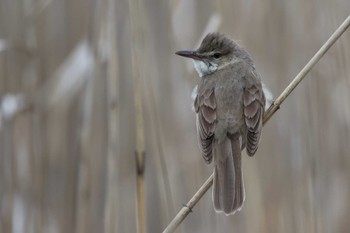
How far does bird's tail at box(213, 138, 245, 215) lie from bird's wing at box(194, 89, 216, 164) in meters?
0.04

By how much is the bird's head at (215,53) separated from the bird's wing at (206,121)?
0.18 meters

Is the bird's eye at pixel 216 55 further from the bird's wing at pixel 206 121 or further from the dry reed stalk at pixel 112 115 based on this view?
the dry reed stalk at pixel 112 115

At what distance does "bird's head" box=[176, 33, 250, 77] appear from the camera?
3.47 meters

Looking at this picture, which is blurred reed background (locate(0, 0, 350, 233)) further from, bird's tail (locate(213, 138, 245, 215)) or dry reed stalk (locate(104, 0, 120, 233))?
bird's tail (locate(213, 138, 245, 215))

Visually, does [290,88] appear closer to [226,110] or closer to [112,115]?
[226,110]

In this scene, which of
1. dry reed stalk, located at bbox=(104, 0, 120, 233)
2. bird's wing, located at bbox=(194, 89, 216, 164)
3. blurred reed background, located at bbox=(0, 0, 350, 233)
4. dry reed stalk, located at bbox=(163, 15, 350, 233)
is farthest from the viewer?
blurred reed background, located at bbox=(0, 0, 350, 233)

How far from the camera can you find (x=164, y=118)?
375 cm

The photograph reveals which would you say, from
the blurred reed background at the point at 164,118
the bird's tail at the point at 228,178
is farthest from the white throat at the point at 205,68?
the bird's tail at the point at 228,178

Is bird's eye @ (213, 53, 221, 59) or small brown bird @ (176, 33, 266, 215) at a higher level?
bird's eye @ (213, 53, 221, 59)

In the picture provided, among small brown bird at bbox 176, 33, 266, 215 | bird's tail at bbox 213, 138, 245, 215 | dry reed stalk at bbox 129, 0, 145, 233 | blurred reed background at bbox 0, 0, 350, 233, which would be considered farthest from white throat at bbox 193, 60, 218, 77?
dry reed stalk at bbox 129, 0, 145, 233

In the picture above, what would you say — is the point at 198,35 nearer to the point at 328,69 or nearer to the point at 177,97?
the point at 177,97

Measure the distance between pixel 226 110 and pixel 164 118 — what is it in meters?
0.57

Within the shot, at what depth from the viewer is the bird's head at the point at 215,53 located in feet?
11.4

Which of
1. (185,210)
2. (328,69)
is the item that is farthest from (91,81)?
(328,69)
